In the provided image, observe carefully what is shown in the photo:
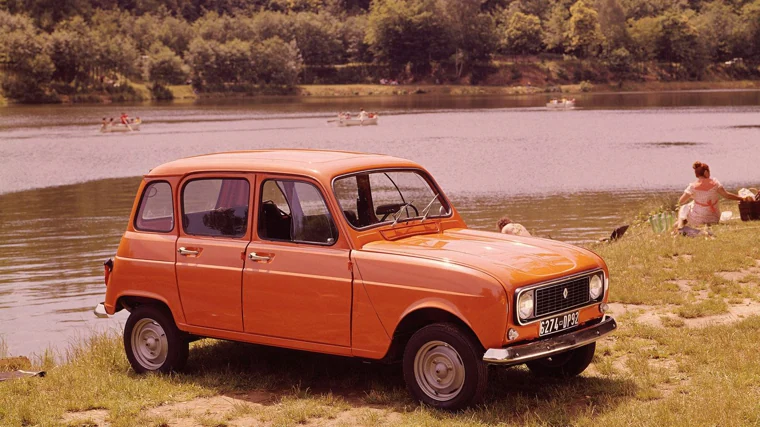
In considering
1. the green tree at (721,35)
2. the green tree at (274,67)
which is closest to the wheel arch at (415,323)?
the green tree at (274,67)

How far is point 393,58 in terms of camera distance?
187m

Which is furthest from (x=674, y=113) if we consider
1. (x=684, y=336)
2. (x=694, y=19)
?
(x=694, y=19)

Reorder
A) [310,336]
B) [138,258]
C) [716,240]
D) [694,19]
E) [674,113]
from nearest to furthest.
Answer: [310,336]
[138,258]
[716,240]
[674,113]
[694,19]

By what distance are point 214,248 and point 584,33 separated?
185 m

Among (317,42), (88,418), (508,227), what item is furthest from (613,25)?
(88,418)

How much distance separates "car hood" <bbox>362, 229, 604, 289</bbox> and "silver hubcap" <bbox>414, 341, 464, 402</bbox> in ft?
2.40

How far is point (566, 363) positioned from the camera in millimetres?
8336

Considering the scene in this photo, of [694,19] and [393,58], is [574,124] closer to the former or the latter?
[393,58]

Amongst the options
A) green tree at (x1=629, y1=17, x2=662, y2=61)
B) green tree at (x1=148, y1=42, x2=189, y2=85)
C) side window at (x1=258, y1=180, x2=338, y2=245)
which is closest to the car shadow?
side window at (x1=258, y1=180, x2=338, y2=245)

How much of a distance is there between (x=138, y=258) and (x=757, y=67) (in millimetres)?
193846

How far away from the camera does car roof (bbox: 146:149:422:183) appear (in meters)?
8.23

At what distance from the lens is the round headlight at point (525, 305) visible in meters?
7.12

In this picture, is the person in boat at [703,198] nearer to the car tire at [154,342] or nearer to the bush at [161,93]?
the car tire at [154,342]

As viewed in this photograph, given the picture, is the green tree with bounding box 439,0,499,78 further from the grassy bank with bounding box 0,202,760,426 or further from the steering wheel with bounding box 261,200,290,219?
the steering wheel with bounding box 261,200,290,219
